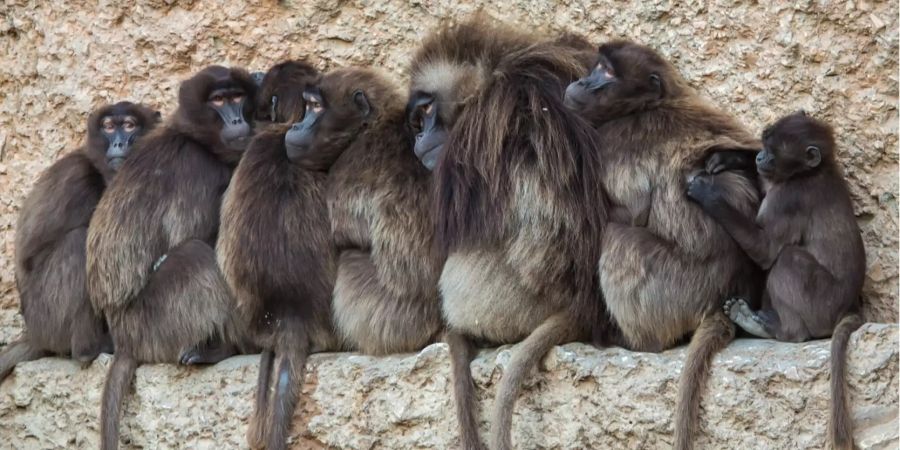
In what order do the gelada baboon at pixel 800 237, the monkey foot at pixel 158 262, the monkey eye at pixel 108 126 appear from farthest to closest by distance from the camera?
the monkey eye at pixel 108 126 → the monkey foot at pixel 158 262 → the gelada baboon at pixel 800 237

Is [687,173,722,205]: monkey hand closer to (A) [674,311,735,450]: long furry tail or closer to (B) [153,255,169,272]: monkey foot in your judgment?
(A) [674,311,735,450]: long furry tail

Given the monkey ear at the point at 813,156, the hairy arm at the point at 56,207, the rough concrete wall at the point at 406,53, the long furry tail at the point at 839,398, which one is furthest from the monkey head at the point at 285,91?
the long furry tail at the point at 839,398

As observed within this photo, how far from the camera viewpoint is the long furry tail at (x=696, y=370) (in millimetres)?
5719

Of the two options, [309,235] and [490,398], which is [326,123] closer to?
[309,235]

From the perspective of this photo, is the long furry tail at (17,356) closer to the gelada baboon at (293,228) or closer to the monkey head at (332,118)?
the gelada baboon at (293,228)

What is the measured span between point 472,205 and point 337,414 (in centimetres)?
109

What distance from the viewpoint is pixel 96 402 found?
7207mm

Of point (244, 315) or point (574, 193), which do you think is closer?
point (574, 193)

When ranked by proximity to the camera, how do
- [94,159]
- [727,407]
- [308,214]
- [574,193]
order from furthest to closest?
1. [94,159]
2. [308,214]
3. [574,193]
4. [727,407]

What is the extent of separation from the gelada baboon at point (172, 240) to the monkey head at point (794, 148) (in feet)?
8.31

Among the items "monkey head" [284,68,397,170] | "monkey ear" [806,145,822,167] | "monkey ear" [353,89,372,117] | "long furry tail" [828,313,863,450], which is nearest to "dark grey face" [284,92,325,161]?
"monkey head" [284,68,397,170]

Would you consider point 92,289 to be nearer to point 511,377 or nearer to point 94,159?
point 94,159

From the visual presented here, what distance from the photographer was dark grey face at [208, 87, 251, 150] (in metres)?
7.17

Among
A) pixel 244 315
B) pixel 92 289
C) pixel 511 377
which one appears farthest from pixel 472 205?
pixel 92 289
